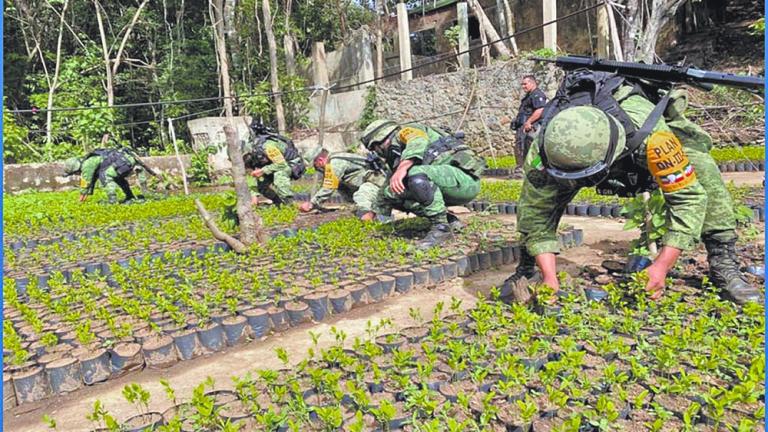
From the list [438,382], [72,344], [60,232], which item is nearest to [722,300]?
[438,382]

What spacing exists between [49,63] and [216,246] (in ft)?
62.4

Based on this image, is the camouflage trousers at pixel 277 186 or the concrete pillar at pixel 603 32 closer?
the camouflage trousers at pixel 277 186

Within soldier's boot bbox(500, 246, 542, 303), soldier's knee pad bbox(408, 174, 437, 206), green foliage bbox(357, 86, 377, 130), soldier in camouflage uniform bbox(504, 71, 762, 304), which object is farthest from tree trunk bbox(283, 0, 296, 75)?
soldier in camouflage uniform bbox(504, 71, 762, 304)

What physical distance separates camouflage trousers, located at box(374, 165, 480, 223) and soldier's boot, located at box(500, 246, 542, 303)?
168cm

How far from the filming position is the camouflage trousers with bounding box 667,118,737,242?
3057mm

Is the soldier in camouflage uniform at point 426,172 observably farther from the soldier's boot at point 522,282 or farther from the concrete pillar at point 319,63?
the concrete pillar at point 319,63

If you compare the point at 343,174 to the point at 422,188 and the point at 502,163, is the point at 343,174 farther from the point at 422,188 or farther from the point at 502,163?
the point at 502,163

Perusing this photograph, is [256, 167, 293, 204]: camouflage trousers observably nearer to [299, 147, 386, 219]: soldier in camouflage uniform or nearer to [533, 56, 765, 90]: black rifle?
[299, 147, 386, 219]: soldier in camouflage uniform

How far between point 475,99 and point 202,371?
41.9ft

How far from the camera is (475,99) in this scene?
14500mm

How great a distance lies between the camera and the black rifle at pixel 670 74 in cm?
278

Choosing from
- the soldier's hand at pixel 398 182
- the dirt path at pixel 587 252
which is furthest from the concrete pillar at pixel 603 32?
the soldier's hand at pixel 398 182

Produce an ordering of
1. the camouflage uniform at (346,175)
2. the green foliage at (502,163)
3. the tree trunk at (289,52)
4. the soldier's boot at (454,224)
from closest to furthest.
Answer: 1. the soldier's boot at (454,224)
2. the camouflage uniform at (346,175)
3. the green foliage at (502,163)
4. the tree trunk at (289,52)

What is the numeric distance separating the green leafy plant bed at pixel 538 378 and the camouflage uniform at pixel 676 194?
1.08 ft
